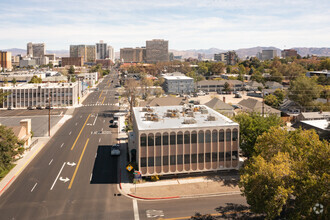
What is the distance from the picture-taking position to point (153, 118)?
43594 millimetres

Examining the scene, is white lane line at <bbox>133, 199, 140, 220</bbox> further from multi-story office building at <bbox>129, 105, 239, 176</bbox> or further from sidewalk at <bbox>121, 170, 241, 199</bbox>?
multi-story office building at <bbox>129, 105, 239, 176</bbox>

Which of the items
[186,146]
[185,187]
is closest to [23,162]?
[186,146]

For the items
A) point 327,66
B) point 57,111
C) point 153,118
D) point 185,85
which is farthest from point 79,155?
point 327,66

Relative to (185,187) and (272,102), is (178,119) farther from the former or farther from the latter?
(272,102)

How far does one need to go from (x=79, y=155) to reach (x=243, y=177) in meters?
32.9

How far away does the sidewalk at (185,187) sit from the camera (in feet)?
115

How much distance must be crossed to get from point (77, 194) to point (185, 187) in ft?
47.9

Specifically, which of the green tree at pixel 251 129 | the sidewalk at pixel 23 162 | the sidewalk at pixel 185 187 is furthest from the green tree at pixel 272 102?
the sidewalk at pixel 23 162

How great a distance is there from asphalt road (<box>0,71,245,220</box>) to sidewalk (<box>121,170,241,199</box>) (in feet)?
3.99

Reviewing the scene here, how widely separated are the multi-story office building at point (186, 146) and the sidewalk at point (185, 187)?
1.42 meters

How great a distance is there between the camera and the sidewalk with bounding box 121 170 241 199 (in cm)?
3497

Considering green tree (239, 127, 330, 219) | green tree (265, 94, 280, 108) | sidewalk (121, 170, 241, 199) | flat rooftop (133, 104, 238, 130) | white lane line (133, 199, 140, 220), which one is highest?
green tree (265, 94, 280, 108)

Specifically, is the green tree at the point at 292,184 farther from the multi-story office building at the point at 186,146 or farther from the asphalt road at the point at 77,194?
the multi-story office building at the point at 186,146

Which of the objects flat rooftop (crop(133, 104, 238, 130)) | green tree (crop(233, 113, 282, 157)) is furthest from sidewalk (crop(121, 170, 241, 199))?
flat rooftop (crop(133, 104, 238, 130))
